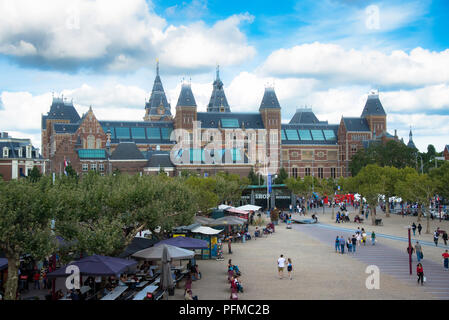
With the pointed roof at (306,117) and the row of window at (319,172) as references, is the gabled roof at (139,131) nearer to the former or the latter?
the row of window at (319,172)

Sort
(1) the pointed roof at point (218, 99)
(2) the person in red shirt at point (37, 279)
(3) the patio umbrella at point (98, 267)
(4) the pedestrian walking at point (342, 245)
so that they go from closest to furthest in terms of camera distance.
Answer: (3) the patio umbrella at point (98, 267)
(2) the person in red shirt at point (37, 279)
(4) the pedestrian walking at point (342, 245)
(1) the pointed roof at point (218, 99)

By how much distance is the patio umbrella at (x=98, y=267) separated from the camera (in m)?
19.6

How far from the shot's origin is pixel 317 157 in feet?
415

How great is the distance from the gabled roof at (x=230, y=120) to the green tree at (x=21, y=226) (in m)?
101

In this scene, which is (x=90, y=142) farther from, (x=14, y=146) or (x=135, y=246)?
(x=135, y=246)

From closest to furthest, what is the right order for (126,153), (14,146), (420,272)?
(420,272), (14,146), (126,153)

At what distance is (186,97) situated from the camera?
119688 millimetres

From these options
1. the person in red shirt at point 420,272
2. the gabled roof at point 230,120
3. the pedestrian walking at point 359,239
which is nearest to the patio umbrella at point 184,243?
the person in red shirt at point 420,272

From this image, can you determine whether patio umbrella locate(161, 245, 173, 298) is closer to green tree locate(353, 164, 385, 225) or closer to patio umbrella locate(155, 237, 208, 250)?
patio umbrella locate(155, 237, 208, 250)

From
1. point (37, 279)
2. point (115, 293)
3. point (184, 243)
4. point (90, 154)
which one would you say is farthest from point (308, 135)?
point (115, 293)

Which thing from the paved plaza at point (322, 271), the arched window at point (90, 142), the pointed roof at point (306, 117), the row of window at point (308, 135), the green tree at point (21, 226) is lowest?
the paved plaza at point (322, 271)

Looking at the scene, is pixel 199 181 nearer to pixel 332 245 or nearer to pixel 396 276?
pixel 332 245

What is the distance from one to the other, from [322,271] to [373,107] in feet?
344

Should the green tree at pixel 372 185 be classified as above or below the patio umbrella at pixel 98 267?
above
